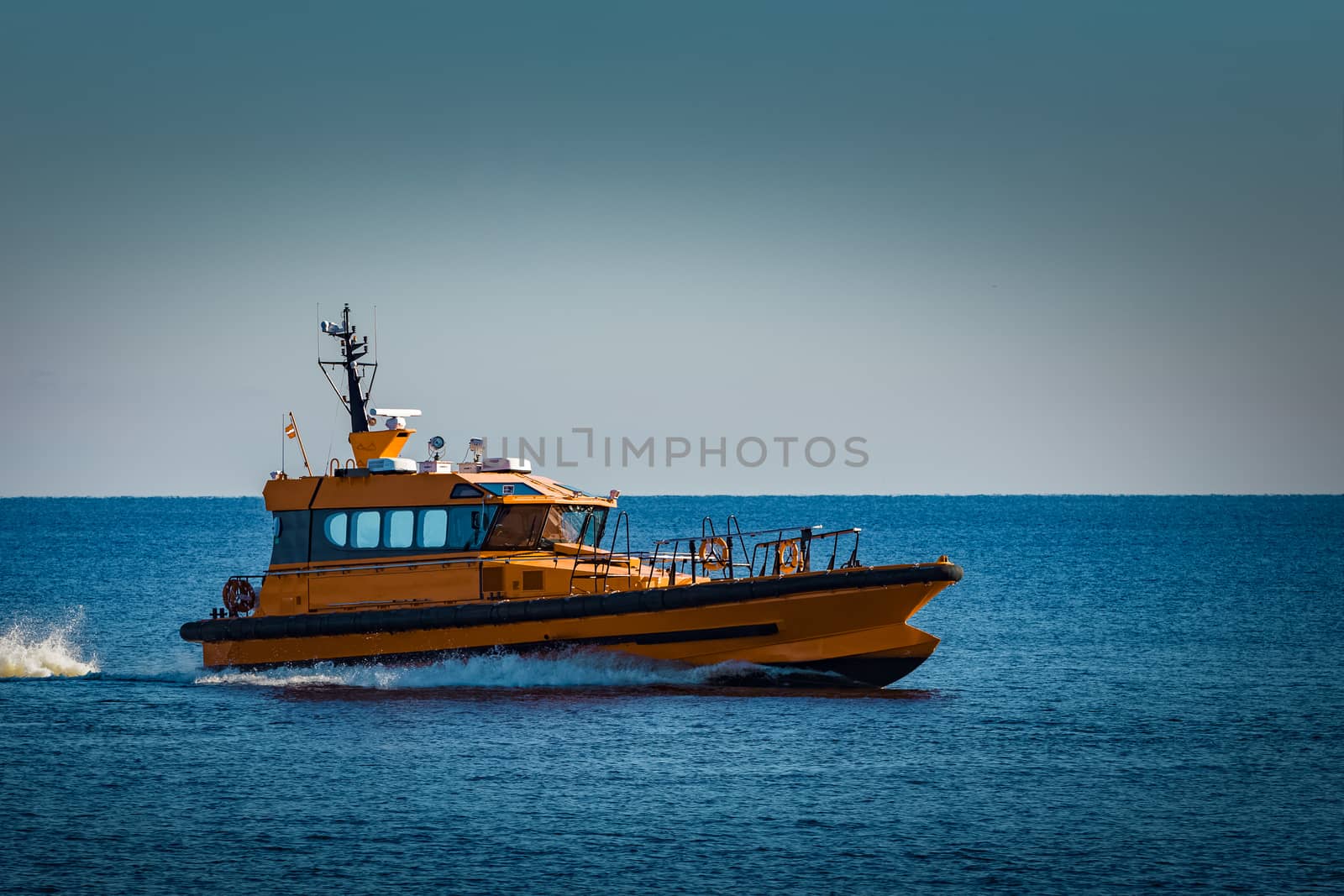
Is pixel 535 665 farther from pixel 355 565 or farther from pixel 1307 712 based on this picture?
pixel 1307 712

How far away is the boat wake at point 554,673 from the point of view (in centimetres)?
1898

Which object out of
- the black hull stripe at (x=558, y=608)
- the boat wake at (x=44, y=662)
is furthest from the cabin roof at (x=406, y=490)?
the boat wake at (x=44, y=662)

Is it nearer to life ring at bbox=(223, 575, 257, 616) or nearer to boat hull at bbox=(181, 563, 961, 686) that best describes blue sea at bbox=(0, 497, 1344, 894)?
boat hull at bbox=(181, 563, 961, 686)

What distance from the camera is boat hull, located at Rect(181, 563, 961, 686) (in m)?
18.2

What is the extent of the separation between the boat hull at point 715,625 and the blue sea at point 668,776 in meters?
0.39

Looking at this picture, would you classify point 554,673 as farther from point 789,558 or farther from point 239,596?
point 239,596

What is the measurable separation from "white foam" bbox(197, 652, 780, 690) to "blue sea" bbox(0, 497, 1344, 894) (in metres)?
0.04

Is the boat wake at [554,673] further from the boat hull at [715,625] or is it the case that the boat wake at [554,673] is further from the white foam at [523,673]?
the boat hull at [715,625]

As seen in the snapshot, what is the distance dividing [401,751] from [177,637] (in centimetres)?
1649

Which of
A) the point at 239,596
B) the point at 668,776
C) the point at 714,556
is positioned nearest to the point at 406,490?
the point at 239,596

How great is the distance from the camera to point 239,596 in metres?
20.7

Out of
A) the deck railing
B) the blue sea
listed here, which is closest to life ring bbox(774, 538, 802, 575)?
the deck railing

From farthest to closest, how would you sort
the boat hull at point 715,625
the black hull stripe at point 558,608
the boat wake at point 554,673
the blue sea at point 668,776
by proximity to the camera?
the boat wake at point 554,673 → the boat hull at point 715,625 → the black hull stripe at point 558,608 → the blue sea at point 668,776

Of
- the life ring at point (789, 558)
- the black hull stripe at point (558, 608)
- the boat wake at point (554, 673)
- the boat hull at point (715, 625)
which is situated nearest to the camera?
the black hull stripe at point (558, 608)
